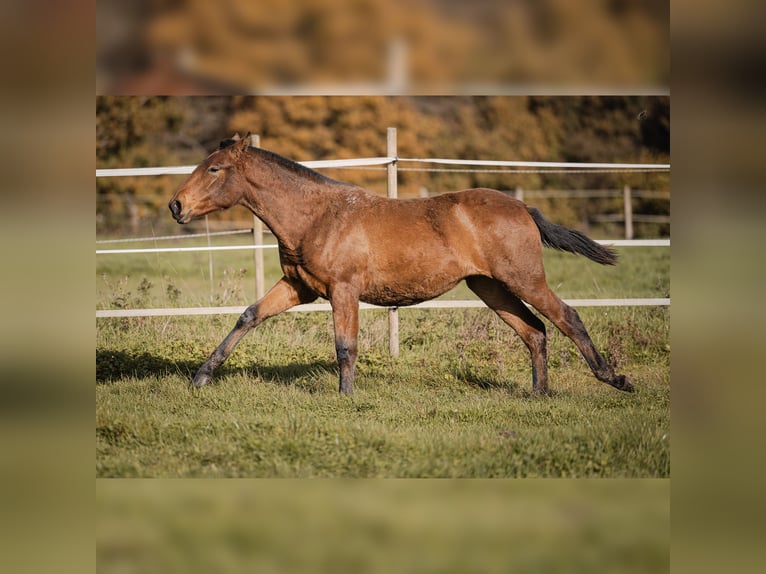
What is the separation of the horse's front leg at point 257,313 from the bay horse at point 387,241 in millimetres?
110

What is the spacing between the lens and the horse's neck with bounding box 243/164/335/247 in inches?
217

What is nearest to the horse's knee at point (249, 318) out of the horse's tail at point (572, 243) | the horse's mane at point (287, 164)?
the horse's mane at point (287, 164)

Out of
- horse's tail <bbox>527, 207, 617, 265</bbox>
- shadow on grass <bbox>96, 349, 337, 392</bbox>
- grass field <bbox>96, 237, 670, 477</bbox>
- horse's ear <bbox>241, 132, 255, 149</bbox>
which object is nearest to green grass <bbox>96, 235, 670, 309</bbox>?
grass field <bbox>96, 237, 670, 477</bbox>

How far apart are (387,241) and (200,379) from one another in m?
1.88

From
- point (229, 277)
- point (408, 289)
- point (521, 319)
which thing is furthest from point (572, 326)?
point (229, 277)

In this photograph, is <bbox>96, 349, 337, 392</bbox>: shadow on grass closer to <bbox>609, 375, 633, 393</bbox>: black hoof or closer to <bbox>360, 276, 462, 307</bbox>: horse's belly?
<bbox>360, 276, 462, 307</bbox>: horse's belly

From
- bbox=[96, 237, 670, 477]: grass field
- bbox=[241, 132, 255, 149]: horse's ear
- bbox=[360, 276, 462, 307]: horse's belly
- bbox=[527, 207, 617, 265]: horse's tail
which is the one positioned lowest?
bbox=[96, 237, 670, 477]: grass field

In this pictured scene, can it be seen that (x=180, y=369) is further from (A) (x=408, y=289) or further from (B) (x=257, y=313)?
(A) (x=408, y=289)

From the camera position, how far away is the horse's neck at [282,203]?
5.52m
